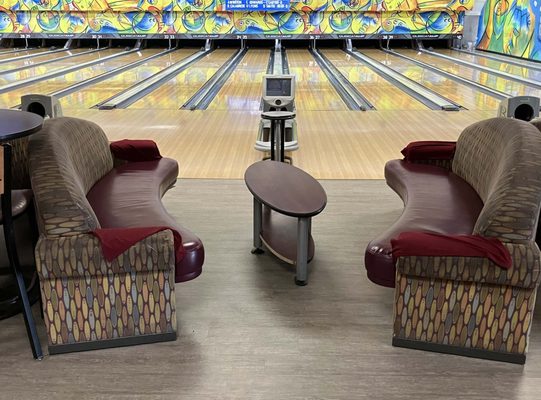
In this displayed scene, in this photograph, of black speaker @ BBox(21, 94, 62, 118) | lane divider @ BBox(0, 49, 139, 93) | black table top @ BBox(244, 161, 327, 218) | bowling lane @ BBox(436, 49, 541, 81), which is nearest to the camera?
black table top @ BBox(244, 161, 327, 218)

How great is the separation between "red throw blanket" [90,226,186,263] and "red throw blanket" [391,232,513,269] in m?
0.78

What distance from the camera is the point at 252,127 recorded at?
5738 mm

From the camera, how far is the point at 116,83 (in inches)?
344

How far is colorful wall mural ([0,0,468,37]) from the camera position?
15.0m

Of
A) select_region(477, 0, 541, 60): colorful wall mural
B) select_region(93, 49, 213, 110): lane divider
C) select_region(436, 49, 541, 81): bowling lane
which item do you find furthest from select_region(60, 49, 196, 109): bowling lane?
select_region(477, 0, 541, 60): colorful wall mural

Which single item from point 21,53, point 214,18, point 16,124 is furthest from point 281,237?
point 214,18

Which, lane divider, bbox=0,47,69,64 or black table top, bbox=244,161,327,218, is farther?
lane divider, bbox=0,47,69,64

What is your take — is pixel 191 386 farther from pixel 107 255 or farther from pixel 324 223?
A: pixel 324 223

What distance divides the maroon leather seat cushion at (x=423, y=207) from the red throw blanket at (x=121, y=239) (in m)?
0.71

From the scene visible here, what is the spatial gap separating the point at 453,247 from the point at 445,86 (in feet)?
23.5

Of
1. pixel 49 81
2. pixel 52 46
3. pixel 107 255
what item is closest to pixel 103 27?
pixel 52 46

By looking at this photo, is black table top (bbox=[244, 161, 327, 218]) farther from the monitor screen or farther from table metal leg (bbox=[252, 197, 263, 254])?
the monitor screen

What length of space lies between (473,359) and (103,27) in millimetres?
15163

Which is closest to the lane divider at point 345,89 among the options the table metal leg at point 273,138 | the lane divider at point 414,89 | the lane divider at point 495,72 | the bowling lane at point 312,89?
the bowling lane at point 312,89
